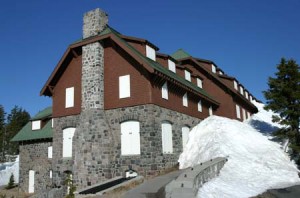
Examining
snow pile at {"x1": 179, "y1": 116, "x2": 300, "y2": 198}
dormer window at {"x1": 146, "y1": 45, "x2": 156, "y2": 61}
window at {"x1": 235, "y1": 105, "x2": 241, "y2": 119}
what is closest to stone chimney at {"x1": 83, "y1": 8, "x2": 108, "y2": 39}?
dormer window at {"x1": 146, "y1": 45, "x2": 156, "y2": 61}

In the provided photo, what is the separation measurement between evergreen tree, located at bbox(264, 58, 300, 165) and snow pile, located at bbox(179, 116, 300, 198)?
5.47 feet

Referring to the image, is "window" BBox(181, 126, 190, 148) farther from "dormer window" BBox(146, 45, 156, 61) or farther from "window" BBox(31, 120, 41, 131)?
"window" BBox(31, 120, 41, 131)

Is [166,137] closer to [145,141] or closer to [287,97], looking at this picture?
[145,141]

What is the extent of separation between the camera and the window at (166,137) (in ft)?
62.5

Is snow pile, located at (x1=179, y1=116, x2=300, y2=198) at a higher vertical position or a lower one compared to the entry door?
higher

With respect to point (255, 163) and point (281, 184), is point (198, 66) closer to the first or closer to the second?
point (255, 163)

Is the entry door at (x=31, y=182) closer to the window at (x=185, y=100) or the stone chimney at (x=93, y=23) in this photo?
the stone chimney at (x=93, y=23)

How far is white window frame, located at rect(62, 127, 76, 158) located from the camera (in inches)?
836

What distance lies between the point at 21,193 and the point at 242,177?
21681 mm

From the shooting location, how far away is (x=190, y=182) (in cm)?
952

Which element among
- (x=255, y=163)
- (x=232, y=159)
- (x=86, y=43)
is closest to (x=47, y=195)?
(x=86, y=43)

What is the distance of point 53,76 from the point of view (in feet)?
75.1

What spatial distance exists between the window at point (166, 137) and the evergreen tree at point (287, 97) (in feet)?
27.2

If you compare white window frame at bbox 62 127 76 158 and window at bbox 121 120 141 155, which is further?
white window frame at bbox 62 127 76 158
